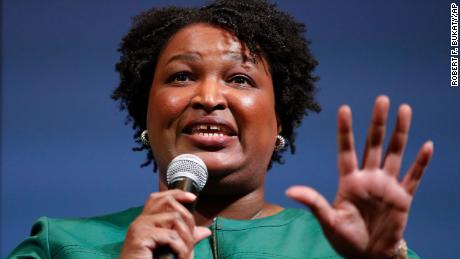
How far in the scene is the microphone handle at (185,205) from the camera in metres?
1.56

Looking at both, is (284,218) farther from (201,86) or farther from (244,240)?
(201,86)

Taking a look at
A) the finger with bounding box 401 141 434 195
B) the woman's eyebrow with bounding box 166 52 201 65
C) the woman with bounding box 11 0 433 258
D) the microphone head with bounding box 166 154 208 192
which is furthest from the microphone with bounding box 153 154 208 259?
the woman's eyebrow with bounding box 166 52 201 65

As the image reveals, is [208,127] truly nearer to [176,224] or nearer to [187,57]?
[187,57]

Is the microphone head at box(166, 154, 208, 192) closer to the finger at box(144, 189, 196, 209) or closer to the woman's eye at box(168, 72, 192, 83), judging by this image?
the finger at box(144, 189, 196, 209)

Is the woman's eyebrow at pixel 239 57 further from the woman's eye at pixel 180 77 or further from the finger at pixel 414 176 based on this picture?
the finger at pixel 414 176

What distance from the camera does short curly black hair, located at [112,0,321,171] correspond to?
2.48 meters

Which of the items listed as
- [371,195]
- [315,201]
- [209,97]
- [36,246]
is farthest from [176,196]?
[36,246]

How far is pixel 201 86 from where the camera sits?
2.26m

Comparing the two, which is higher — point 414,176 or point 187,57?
point 187,57

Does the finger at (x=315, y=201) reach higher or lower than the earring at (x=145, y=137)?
lower

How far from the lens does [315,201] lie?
5.16ft

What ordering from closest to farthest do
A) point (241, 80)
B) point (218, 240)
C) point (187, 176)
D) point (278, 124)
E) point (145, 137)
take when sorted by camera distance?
point (187, 176)
point (218, 240)
point (241, 80)
point (145, 137)
point (278, 124)

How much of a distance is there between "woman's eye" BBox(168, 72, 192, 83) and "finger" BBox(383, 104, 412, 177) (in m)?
0.88

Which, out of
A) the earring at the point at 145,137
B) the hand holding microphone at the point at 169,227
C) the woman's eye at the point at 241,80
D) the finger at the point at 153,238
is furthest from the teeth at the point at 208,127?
the finger at the point at 153,238
